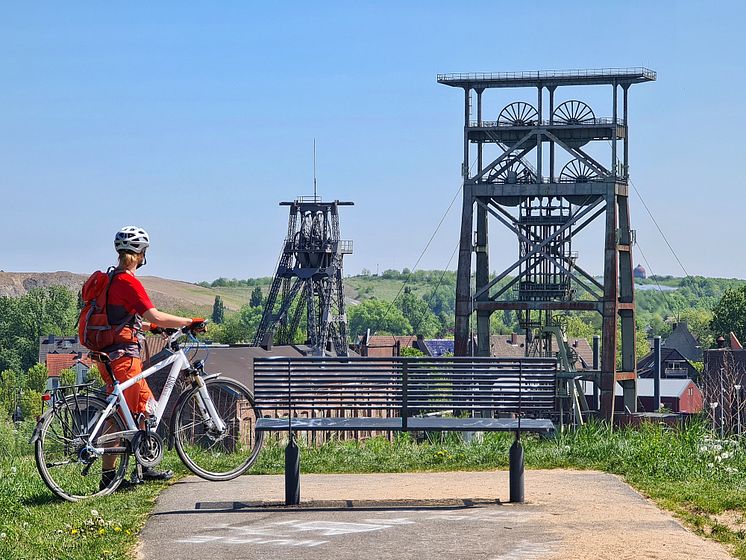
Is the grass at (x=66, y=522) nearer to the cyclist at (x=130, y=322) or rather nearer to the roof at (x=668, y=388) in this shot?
the cyclist at (x=130, y=322)

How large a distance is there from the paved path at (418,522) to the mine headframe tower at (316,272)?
7045 cm

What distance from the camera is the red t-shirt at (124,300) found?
1011 cm

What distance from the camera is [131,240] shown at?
33.8 ft

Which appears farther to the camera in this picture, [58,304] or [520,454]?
[58,304]

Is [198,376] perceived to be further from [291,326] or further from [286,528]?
[291,326]

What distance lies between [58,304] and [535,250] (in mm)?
123527

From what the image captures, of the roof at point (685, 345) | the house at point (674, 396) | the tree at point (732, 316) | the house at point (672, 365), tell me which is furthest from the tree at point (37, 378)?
the roof at point (685, 345)

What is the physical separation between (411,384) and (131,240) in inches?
99.8

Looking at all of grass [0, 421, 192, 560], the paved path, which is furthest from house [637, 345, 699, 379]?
grass [0, 421, 192, 560]

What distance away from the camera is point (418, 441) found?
1475 cm

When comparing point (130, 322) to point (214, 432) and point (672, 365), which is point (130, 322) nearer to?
point (214, 432)

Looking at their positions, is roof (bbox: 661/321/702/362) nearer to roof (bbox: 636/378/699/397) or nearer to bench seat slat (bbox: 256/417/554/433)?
roof (bbox: 636/378/699/397)

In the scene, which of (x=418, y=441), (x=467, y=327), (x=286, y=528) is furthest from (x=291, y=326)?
(x=286, y=528)

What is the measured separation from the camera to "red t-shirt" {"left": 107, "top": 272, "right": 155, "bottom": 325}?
10109mm
